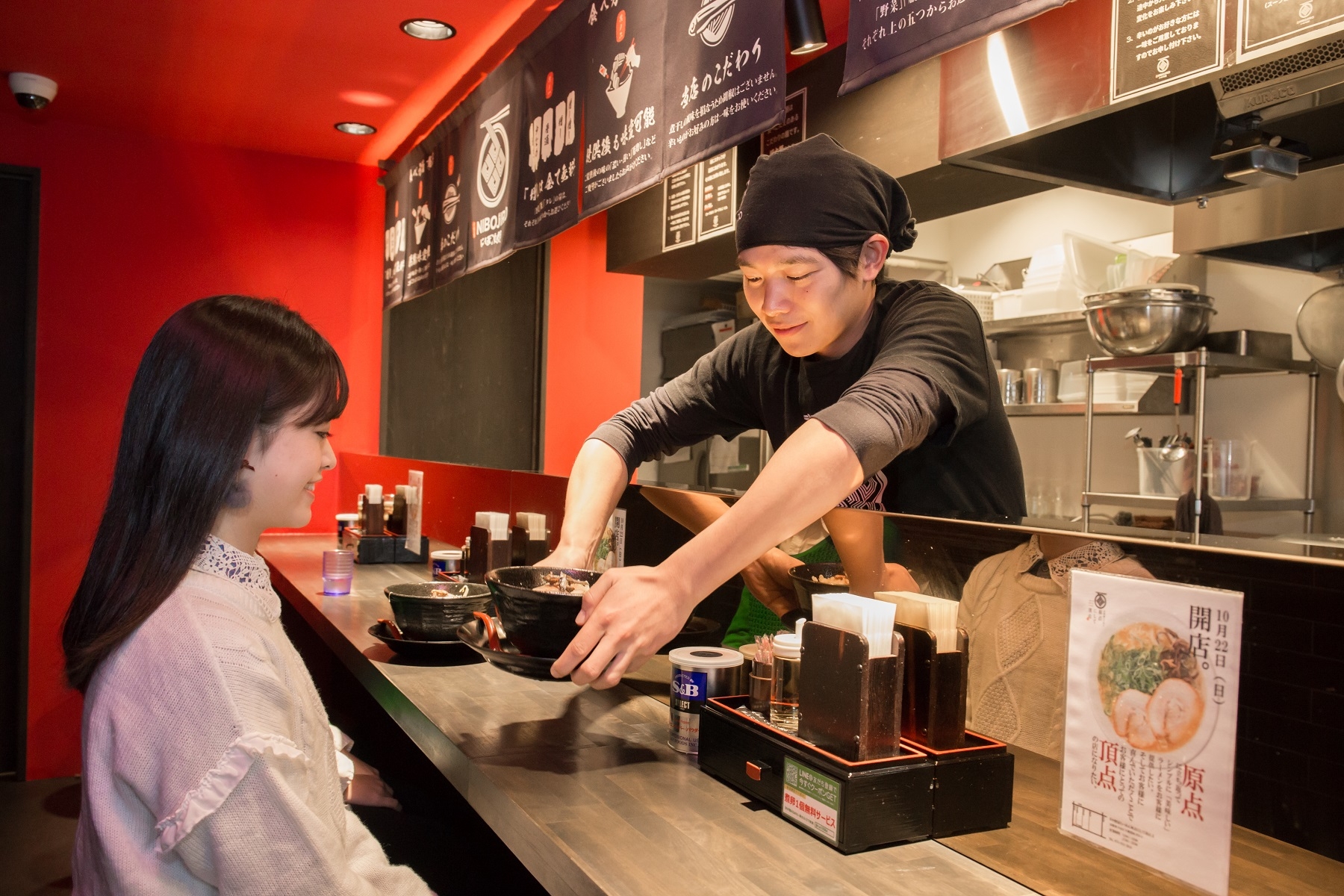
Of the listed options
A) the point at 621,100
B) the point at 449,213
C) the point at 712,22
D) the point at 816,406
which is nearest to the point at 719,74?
the point at 712,22

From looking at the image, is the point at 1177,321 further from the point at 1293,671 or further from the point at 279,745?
the point at 279,745

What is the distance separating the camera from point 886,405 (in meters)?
1.21

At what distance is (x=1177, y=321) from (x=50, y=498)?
4982mm

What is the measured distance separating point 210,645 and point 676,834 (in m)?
0.54

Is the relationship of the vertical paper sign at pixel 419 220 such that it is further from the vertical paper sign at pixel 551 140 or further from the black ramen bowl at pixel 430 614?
the black ramen bowl at pixel 430 614

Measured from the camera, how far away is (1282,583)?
81 cm

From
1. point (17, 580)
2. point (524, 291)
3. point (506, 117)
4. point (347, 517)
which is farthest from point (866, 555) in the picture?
point (17, 580)

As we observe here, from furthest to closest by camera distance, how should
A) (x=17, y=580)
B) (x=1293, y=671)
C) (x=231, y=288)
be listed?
(x=231, y=288) → (x=17, y=580) → (x=1293, y=671)

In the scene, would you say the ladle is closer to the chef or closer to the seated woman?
the chef

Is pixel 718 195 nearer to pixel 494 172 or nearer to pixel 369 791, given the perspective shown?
pixel 494 172

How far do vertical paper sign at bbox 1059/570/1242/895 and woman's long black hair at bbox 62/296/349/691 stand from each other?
0.94 metres

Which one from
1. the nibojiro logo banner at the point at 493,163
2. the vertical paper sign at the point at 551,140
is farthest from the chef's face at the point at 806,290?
the nibojiro logo banner at the point at 493,163

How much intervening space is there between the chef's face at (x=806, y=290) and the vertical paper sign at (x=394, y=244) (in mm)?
3384

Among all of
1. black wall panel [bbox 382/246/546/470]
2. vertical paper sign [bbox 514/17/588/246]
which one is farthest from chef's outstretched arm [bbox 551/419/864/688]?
black wall panel [bbox 382/246/546/470]
